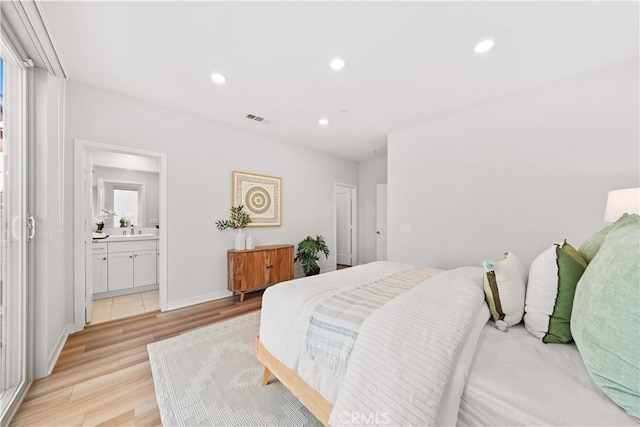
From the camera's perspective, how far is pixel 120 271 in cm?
339

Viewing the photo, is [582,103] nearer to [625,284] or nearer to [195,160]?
[625,284]

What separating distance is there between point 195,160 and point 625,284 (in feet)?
12.1

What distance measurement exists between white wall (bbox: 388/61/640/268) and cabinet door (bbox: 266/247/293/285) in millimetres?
1709

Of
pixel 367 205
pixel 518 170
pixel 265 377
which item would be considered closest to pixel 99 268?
pixel 265 377

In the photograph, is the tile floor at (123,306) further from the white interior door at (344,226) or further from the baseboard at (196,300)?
the white interior door at (344,226)

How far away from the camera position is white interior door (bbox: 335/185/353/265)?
5727 millimetres

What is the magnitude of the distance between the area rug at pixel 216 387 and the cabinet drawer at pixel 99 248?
6.72 ft

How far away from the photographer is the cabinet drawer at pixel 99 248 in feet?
10.5

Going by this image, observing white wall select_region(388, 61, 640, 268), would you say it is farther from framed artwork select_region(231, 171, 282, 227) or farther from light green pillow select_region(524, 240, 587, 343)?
framed artwork select_region(231, 171, 282, 227)

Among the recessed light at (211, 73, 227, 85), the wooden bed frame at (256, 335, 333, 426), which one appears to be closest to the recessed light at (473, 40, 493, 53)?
the recessed light at (211, 73, 227, 85)

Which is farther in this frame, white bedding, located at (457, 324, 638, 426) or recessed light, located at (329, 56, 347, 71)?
recessed light, located at (329, 56, 347, 71)

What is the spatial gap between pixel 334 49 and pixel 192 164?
91.3 inches

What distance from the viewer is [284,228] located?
4172 mm

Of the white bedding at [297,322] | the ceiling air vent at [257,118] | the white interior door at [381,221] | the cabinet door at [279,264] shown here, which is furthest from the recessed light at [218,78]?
the white interior door at [381,221]
